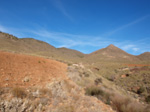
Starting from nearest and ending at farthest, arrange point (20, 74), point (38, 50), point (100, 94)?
point (20, 74), point (100, 94), point (38, 50)

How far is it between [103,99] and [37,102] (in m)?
4.03

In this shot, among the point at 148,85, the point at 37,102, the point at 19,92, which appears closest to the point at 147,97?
the point at 148,85

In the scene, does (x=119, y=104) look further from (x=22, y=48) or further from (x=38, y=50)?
(x=38, y=50)

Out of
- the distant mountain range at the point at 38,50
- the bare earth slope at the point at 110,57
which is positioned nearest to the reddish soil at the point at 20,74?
the distant mountain range at the point at 38,50

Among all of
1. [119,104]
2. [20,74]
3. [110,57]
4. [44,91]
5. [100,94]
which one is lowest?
[119,104]

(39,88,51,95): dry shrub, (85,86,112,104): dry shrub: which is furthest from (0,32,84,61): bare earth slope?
(85,86,112,104): dry shrub

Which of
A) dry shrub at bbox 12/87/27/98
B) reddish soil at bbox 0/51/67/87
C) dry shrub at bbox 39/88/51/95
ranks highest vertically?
reddish soil at bbox 0/51/67/87

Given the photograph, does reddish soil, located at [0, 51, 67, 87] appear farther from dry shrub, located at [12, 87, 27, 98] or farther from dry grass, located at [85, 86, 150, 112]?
dry grass, located at [85, 86, 150, 112]

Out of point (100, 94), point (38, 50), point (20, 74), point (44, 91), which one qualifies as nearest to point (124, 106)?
point (100, 94)

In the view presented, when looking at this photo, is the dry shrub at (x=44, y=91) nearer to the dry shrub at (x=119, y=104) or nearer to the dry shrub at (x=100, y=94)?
the dry shrub at (x=100, y=94)

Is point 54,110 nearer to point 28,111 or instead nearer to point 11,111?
point 28,111

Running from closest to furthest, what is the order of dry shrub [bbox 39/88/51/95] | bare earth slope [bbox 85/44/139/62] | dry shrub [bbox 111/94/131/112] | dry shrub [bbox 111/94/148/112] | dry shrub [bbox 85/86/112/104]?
dry shrub [bbox 39/88/51/95] → dry shrub [bbox 111/94/148/112] → dry shrub [bbox 111/94/131/112] → dry shrub [bbox 85/86/112/104] → bare earth slope [bbox 85/44/139/62]

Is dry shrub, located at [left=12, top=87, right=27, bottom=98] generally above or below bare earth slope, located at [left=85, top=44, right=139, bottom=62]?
below

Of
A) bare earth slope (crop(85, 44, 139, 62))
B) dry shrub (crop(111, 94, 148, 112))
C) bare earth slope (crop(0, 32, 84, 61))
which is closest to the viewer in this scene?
dry shrub (crop(111, 94, 148, 112))
